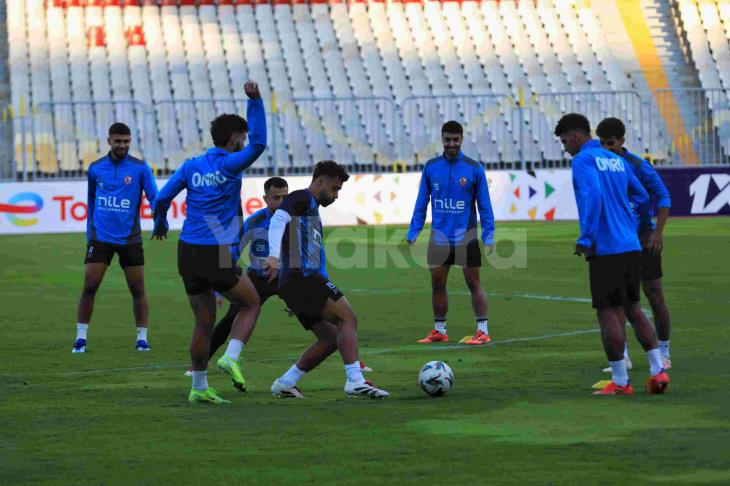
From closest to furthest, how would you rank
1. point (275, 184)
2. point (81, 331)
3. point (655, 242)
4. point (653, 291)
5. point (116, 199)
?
point (655, 242) → point (653, 291) → point (275, 184) → point (81, 331) → point (116, 199)

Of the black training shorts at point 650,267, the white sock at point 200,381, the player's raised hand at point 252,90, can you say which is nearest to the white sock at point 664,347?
the black training shorts at point 650,267

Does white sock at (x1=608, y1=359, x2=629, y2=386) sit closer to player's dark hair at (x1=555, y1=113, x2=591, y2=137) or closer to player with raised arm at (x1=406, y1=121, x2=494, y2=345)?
player's dark hair at (x1=555, y1=113, x2=591, y2=137)

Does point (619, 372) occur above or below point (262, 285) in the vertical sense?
below

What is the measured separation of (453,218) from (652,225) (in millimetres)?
3444

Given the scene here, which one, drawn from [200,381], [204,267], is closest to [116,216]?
[204,267]

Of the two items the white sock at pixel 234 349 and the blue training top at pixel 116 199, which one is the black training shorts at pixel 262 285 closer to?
the white sock at pixel 234 349

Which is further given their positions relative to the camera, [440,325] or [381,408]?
[440,325]

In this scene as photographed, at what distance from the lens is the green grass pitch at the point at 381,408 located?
8.16 metres

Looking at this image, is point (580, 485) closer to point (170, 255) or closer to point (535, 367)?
point (535, 367)

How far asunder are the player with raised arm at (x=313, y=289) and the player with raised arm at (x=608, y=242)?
5.53 feet

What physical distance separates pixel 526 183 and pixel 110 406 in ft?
81.0

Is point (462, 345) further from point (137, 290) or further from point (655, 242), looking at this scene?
point (137, 290)

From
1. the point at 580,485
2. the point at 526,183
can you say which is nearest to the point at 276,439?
the point at 580,485

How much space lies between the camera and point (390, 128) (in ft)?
120
